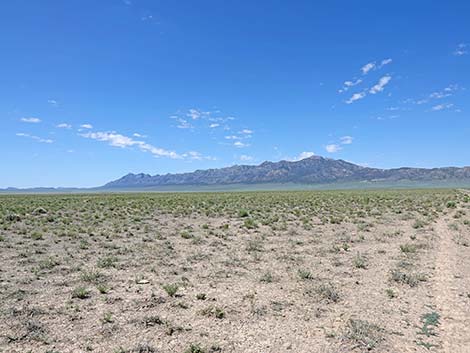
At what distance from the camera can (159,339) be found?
6871mm

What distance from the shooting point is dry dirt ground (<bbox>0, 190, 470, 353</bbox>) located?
22.3ft

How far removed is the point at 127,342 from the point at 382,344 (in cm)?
456

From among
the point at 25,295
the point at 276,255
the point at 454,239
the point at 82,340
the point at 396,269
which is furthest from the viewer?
the point at 454,239

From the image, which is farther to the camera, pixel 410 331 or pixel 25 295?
pixel 25 295

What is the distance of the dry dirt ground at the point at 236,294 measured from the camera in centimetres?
680

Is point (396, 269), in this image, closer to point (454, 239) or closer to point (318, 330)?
point (318, 330)

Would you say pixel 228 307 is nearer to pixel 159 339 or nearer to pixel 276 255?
pixel 159 339

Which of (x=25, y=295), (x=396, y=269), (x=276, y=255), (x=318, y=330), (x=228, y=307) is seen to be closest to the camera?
(x=318, y=330)

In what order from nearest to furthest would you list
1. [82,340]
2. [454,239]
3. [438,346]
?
[438,346] → [82,340] → [454,239]

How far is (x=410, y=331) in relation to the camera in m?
7.07

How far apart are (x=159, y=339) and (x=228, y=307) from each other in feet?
7.04

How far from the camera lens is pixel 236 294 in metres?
9.66

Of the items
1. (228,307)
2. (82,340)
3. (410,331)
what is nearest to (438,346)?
(410,331)

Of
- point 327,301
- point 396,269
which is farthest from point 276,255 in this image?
point 327,301
